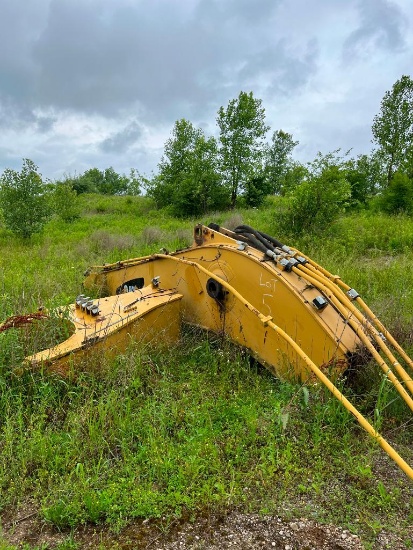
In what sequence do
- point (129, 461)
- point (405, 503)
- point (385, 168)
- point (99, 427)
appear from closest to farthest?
point (405, 503) < point (129, 461) < point (99, 427) < point (385, 168)

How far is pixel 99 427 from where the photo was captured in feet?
9.18

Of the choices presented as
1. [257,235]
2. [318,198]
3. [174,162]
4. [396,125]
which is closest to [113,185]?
[174,162]

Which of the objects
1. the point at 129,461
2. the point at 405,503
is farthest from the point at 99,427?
the point at 405,503

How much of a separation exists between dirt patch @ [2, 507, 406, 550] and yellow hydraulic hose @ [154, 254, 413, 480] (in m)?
0.38

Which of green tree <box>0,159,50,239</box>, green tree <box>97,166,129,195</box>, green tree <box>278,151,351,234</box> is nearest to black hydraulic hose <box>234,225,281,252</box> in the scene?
green tree <box>278,151,351,234</box>

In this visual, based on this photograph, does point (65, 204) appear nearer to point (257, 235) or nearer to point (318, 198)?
point (318, 198)

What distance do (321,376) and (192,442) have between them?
0.95 meters

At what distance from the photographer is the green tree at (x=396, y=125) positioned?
62.3ft

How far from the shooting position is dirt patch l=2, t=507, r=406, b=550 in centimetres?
200

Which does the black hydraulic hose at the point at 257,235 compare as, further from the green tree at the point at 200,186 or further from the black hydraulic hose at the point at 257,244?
the green tree at the point at 200,186

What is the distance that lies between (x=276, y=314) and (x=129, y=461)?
5.05 ft

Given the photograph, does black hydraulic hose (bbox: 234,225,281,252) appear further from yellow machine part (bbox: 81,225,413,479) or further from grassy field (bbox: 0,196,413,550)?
grassy field (bbox: 0,196,413,550)

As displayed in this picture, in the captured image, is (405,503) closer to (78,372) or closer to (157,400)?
(157,400)

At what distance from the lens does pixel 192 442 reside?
265 centimetres
